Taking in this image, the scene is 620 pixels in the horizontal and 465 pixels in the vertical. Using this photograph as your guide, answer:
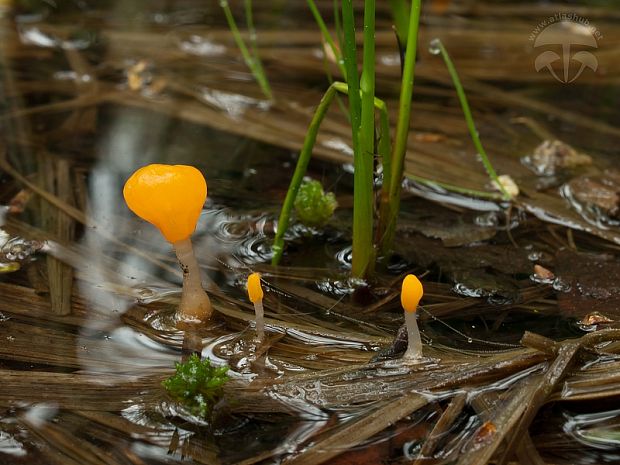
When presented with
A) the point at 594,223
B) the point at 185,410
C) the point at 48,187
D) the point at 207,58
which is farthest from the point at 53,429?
the point at 207,58

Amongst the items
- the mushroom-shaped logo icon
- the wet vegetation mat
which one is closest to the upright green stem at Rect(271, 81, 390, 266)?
the wet vegetation mat

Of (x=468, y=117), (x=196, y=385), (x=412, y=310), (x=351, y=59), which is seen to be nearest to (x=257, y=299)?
(x=196, y=385)

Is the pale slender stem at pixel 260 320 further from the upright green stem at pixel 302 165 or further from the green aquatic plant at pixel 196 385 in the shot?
the upright green stem at pixel 302 165

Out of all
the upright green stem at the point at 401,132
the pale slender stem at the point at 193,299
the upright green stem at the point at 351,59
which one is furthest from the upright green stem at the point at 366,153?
the pale slender stem at the point at 193,299

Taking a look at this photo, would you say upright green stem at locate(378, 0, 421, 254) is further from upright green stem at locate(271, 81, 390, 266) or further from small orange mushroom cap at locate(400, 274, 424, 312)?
small orange mushroom cap at locate(400, 274, 424, 312)

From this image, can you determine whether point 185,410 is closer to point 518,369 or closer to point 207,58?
point 518,369

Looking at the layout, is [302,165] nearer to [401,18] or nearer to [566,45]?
[401,18]
